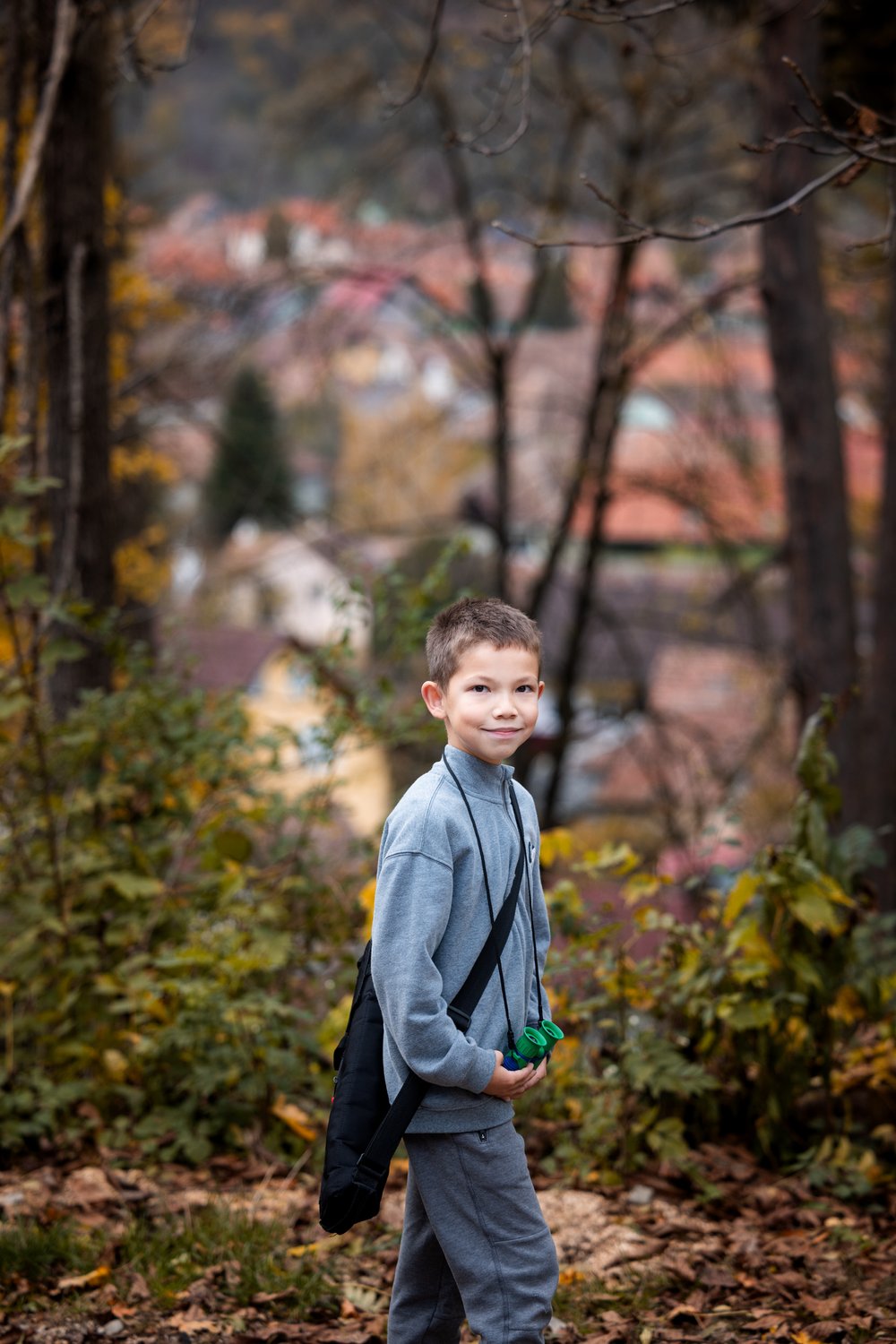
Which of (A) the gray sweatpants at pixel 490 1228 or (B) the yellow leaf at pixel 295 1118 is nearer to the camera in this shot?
(A) the gray sweatpants at pixel 490 1228

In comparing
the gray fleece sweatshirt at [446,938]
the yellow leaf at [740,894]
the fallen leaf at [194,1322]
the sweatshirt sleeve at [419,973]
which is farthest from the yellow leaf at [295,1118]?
the sweatshirt sleeve at [419,973]

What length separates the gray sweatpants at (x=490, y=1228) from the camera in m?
2.23

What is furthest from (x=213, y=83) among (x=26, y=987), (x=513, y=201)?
(x=26, y=987)

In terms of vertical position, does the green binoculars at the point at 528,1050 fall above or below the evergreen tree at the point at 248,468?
below

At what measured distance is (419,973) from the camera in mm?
2137

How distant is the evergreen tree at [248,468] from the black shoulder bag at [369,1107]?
7761 millimetres

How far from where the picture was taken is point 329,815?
14.7ft

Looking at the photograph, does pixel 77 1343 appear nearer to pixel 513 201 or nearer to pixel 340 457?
pixel 513 201

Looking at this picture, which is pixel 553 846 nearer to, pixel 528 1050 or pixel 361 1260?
pixel 361 1260

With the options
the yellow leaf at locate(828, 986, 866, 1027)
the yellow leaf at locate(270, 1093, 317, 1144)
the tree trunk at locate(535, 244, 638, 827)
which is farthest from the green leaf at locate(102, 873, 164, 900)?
the tree trunk at locate(535, 244, 638, 827)

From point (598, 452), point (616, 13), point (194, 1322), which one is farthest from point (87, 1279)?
point (598, 452)

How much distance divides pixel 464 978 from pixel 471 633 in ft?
1.95

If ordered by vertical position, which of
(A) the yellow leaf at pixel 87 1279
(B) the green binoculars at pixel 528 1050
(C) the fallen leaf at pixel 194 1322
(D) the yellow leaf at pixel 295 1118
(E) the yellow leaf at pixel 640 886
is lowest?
(C) the fallen leaf at pixel 194 1322

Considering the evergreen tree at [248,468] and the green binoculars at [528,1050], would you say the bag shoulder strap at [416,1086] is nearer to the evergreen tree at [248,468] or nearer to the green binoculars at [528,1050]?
the green binoculars at [528,1050]
